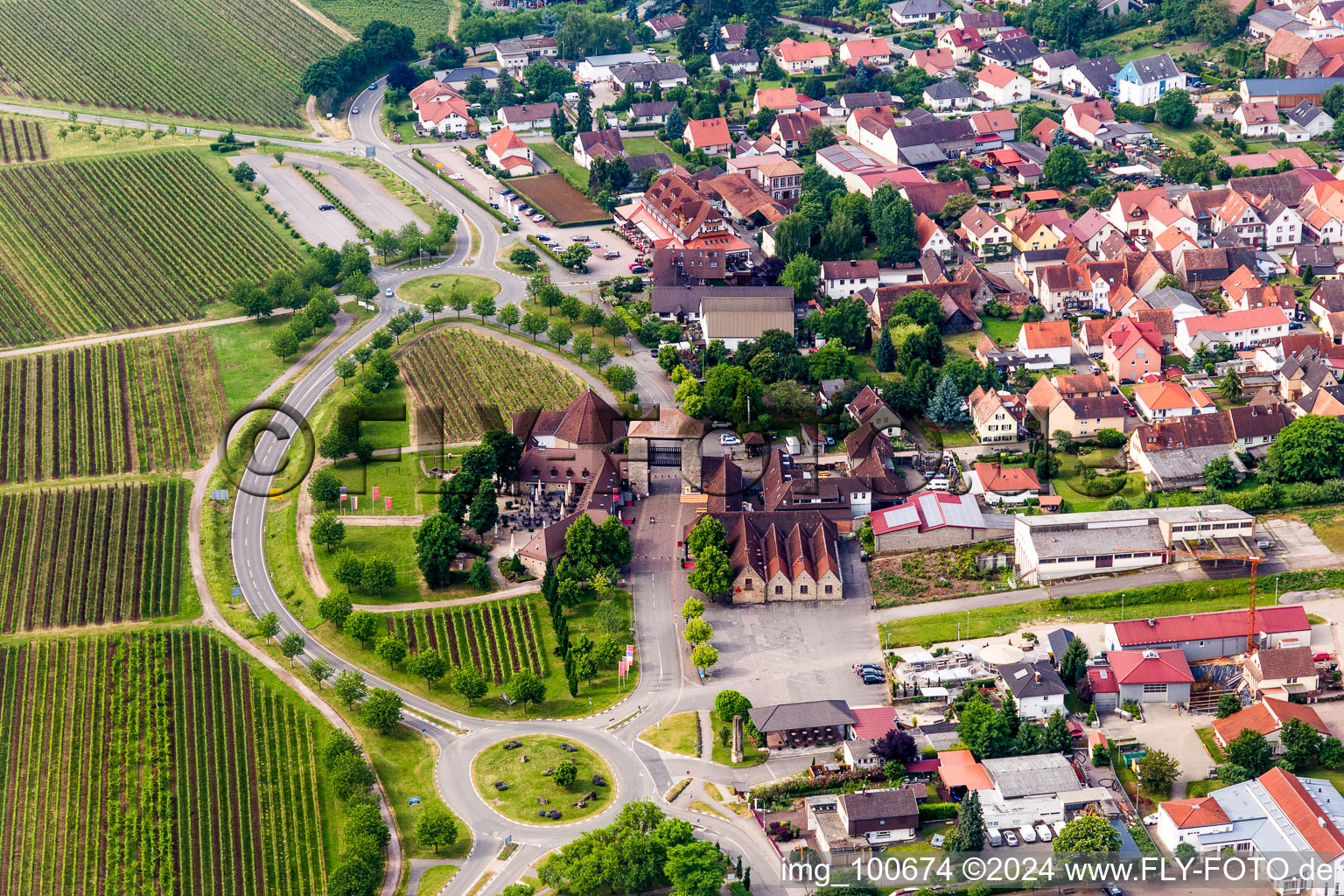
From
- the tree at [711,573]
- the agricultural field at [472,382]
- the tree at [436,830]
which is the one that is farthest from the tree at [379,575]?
the tree at [436,830]

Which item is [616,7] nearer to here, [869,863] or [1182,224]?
[1182,224]

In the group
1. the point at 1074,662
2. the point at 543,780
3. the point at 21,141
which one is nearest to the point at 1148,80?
the point at 1074,662

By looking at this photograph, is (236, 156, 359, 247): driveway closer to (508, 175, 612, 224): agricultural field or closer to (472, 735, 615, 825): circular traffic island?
(508, 175, 612, 224): agricultural field

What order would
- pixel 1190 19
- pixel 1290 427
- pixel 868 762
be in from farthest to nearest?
pixel 1190 19, pixel 1290 427, pixel 868 762

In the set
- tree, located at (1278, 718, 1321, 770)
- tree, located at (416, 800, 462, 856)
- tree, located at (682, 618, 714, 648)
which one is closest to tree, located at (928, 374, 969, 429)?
tree, located at (682, 618, 714, 648)

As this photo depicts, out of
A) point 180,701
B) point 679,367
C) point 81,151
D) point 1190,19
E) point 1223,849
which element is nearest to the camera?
point 1223,849

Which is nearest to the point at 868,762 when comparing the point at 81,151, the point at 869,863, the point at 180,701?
the point at 869,863
